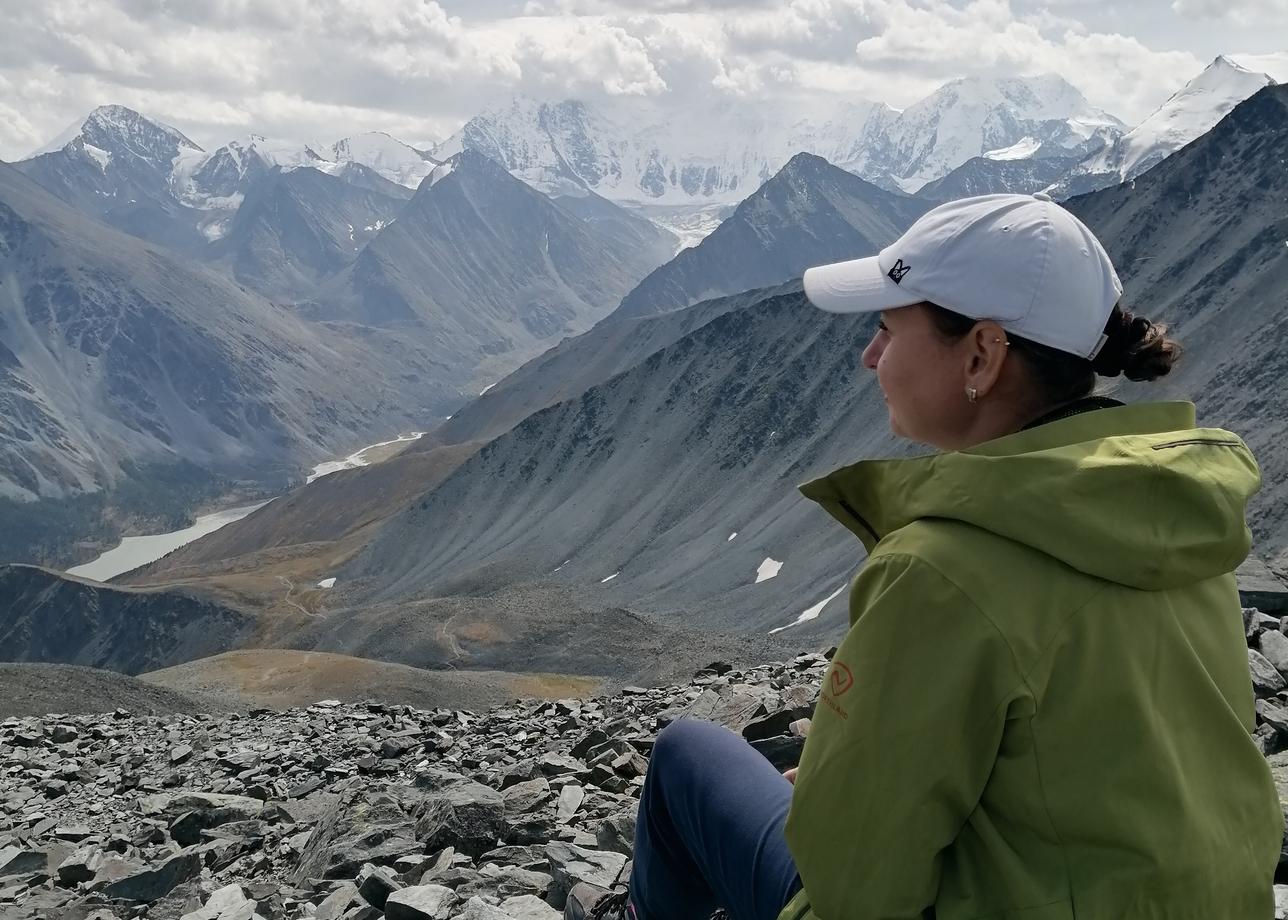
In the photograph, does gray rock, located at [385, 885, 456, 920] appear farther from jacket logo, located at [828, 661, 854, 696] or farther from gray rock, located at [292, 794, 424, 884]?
jacket logo, located at [828, 661, 854, 696]

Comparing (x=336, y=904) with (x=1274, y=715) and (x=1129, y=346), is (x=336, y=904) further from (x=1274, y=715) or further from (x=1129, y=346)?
(x=1274, y=715)

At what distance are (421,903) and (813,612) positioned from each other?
1941 inches

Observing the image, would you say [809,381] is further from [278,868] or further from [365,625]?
[278,868]

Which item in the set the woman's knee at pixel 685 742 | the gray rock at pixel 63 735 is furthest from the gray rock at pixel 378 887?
the gray rock at pixel 63 735

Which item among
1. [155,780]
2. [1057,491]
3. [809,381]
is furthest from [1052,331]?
[809,381]

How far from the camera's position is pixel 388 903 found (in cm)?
641

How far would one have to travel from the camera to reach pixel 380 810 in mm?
9266

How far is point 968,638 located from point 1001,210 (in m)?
1.48

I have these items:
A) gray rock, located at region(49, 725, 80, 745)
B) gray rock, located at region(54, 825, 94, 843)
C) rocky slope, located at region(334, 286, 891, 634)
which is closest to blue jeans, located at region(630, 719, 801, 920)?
gray rock, located at region(54, 825, 94, 843)

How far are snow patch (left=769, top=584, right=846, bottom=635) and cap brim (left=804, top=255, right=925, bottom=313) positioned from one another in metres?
50.1

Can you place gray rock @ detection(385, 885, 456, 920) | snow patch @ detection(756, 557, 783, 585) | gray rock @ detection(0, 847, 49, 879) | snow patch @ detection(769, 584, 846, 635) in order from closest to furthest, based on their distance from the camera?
gray rock @ detection(385, 885, 456, 920) → gray rock @ detection(0, 847, 49, 879) → snow patch @ detection(769, 584, 846, 635) → snow patch @ detection(756, 557, 783, 585)

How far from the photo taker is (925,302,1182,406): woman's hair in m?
3.33

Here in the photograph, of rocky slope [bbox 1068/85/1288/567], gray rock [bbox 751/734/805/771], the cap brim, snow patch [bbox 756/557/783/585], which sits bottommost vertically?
snow patch [bbox 756/557/783/585]

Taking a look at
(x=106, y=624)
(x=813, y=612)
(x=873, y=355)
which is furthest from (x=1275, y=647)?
(x=106, y=624)
